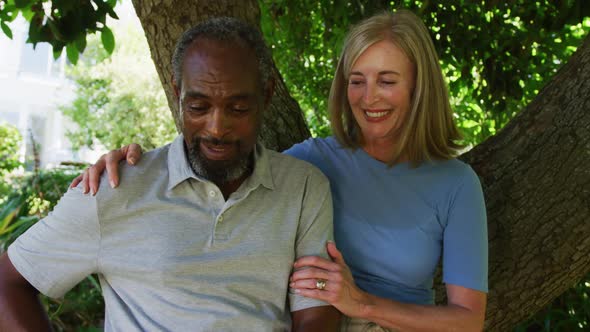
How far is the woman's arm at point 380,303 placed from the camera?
212 cm

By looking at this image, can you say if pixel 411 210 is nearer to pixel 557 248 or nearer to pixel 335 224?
pixel 335 224

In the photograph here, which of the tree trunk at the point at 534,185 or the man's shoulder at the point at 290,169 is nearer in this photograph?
the man's shoulder at the point at 290,169

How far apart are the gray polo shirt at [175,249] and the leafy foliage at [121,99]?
16.6 metres

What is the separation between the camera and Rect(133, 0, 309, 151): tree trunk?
2959mm

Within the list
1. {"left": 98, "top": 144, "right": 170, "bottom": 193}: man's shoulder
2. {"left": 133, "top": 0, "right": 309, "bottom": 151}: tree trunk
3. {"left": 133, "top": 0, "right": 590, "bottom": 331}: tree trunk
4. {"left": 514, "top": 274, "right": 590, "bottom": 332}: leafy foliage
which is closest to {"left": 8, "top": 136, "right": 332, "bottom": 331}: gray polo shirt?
{"left": 98, "top": 144, "right": 170, "bottom": 193}: man's shoulder

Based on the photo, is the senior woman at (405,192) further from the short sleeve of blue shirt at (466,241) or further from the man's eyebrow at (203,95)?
the man's eyebrow at (203,95)

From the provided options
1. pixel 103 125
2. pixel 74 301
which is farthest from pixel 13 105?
pixel 74 301

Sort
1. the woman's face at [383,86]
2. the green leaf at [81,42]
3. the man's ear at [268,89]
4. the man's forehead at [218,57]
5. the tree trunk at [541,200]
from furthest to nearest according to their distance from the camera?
the green leaf at [81,42] → the tree trunk at [541,200] → the woman's face at [383,86] → the man's ear at [268,89] → the man's forehead at [218,57]

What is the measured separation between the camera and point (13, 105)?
77.7 feet

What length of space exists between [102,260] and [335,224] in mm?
898

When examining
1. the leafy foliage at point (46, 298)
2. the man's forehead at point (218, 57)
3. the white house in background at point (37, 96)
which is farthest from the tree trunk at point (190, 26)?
the white house in background at point (37, 96)

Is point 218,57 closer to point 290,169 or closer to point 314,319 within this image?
point 290,169

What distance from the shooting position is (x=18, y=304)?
77.7 inches

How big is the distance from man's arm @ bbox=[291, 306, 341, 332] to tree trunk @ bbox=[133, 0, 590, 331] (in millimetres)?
1030
